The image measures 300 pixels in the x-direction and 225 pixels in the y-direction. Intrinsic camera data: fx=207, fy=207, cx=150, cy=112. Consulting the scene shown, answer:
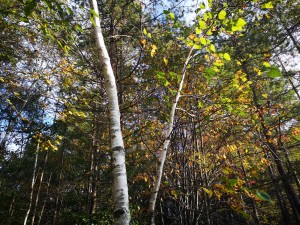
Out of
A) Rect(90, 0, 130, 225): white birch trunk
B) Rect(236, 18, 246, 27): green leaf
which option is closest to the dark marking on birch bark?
Rect(90, 0, 130, 225): white birch trunk

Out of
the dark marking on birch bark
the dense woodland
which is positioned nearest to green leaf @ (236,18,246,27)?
the dense woodland

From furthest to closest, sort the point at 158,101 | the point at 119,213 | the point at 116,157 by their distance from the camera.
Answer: the point at 158,101
the point at 116,157
the point at 119,213

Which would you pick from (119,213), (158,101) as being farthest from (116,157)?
(158,101)

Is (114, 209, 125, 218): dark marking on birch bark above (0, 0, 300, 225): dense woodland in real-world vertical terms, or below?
below

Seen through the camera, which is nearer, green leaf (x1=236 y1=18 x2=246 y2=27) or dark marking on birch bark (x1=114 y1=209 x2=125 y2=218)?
dark marking on birch bark (x1=114 y1=209 x2=125 y2=218)

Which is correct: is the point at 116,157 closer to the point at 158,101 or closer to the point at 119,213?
the point at 119,213

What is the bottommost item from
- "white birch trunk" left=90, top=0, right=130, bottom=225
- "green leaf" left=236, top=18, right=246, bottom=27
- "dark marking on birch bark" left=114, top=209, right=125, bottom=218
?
"dark marking on birch bark" left=114, top=209, right=125, bottom=218

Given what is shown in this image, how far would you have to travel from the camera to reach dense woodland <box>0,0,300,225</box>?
2.67m

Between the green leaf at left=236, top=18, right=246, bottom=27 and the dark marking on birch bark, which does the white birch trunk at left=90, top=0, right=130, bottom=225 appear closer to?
the dark marking on birch bark

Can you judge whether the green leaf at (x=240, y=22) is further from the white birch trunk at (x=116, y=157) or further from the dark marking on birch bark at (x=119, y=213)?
the dark marking on birch bark at (x=119, y=213)

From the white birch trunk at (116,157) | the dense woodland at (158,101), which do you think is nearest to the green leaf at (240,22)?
the dense woodland at (158,101)

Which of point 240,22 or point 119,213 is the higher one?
point 240,22

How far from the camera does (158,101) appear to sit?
3.47 metres

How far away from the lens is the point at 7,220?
13.4 metres
